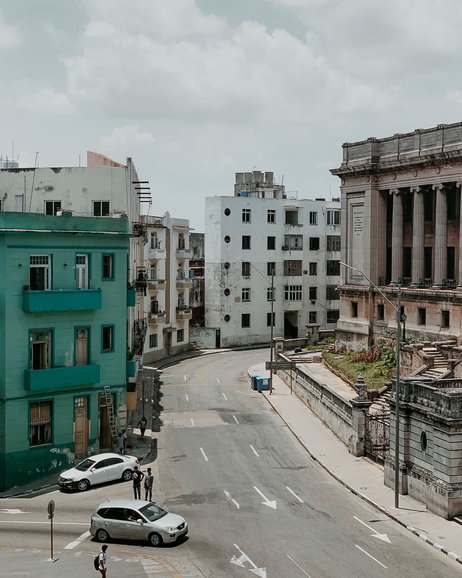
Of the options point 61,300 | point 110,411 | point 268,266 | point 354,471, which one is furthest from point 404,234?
point 61,300

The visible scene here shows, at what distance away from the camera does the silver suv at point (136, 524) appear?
29.4 metres

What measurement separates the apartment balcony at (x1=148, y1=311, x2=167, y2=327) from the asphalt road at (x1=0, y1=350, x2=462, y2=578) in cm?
3034

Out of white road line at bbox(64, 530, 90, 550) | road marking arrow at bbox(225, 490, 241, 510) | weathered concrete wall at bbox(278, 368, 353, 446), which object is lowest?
white road line at bbox(64, 530, 90, 550)

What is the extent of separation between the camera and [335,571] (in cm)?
2644

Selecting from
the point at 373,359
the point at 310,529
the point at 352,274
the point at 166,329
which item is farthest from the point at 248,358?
the point at 310,529

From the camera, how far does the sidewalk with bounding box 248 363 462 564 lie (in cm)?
3078

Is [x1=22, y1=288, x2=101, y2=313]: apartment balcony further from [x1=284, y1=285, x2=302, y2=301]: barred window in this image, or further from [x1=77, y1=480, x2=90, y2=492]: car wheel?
[x1=284, y1=285, x2=302, y2=301]: barred window

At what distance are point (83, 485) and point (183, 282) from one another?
50.5m

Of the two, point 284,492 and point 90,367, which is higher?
point 90,367

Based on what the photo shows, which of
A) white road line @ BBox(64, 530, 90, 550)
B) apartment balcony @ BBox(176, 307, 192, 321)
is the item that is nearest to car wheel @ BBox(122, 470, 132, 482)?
white road line @ BBox(64, 530, 90, 550)

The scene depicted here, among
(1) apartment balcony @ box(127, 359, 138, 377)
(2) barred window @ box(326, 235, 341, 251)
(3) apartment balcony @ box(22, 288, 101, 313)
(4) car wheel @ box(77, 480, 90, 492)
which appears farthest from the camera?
(2) barred window @ box(326, 235, 341, 251)

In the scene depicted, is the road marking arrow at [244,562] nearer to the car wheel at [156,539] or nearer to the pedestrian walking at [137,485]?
the car wheel at [156,539]

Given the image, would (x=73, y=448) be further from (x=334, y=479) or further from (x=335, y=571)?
(x=335, y=571)

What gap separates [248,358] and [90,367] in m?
43.9
